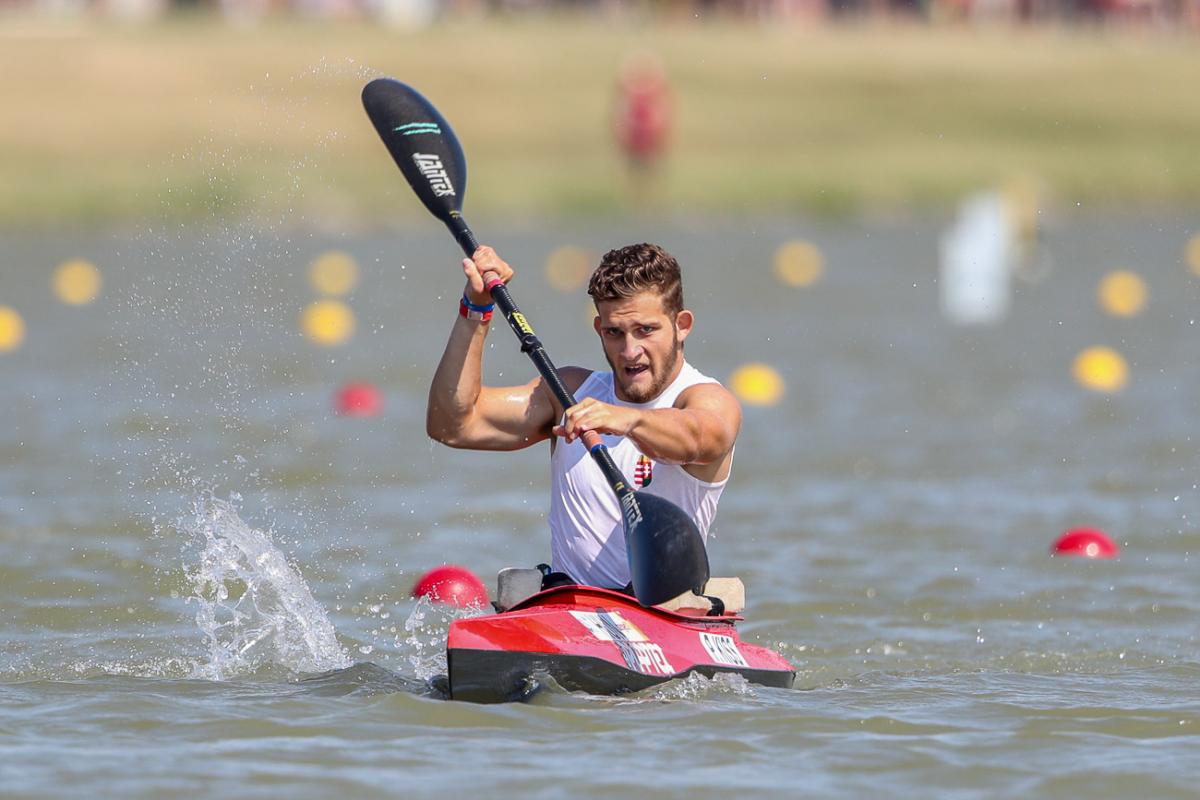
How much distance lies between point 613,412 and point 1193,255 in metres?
19.3

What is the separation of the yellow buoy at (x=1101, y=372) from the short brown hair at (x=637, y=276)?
8573mm

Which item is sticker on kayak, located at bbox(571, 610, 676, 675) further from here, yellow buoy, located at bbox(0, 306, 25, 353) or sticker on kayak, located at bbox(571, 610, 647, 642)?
yellow buoy, located at bbox(0, 306, 25, 353)

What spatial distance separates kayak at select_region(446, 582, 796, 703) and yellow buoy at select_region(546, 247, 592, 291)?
15675 mm

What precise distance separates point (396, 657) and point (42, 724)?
166 cm

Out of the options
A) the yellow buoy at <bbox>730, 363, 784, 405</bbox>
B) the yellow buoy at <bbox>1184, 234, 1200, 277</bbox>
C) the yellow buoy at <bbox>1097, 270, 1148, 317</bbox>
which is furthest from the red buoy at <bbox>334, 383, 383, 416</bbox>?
the yellow buoy at <bbox>1184, 234, 1200, 277</bbox>

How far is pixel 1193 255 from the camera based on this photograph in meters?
24.0

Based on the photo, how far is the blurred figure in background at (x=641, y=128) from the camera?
31719mm

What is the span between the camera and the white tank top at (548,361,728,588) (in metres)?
6.48

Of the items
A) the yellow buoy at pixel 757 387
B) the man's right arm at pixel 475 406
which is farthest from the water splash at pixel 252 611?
the yellow buoy at pixel 757 387

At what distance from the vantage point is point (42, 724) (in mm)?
6062

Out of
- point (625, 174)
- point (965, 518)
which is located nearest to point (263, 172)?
point (625, 174)

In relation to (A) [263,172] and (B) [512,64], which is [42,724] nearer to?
(A) [263,172]

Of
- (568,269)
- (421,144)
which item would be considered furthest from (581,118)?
(421,144)

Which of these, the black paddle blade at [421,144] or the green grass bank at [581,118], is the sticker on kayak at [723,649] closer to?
the black paddle blade at [421,144]
